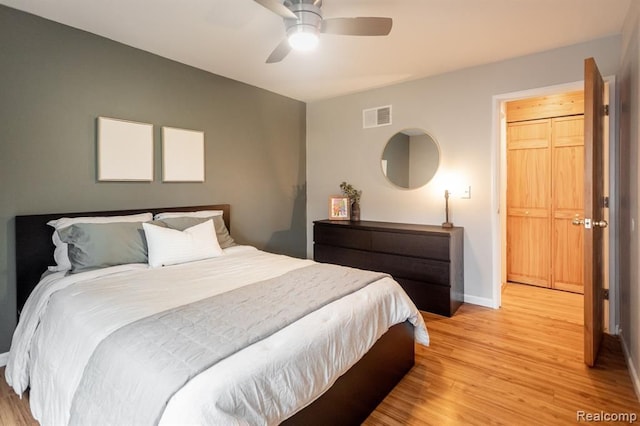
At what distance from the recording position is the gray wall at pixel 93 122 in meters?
2.29

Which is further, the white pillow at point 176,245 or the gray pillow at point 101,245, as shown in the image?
the white pillow at point 176,245

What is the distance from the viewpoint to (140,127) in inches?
113

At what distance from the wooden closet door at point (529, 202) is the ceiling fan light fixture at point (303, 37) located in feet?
10.5

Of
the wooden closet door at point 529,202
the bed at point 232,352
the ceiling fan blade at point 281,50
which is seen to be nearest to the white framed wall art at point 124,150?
the bed at point 232,352

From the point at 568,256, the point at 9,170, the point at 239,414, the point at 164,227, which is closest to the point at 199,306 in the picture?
the point at 239,414

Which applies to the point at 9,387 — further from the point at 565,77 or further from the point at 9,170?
the point at 565,77

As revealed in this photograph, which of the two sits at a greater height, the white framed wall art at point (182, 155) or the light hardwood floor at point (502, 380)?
the white framed wall art at point (182, 155)

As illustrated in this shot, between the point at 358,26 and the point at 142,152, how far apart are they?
211 cm

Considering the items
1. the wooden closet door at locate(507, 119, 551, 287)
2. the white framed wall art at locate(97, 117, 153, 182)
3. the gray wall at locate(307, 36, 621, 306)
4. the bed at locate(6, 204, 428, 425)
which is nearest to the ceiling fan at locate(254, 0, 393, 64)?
the bed at locate(6, 204, 428, 425)

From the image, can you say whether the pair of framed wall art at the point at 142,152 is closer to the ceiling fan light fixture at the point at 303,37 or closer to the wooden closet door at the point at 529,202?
the ceiling fan light fixture at the point at 303,37

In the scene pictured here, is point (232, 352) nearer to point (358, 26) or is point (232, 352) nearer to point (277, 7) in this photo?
point (277, 7)

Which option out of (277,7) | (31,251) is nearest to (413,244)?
(277,7)

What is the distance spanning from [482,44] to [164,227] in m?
3.08

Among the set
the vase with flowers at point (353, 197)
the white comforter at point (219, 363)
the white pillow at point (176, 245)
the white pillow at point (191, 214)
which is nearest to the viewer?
the white comforter at point (219, 363)
